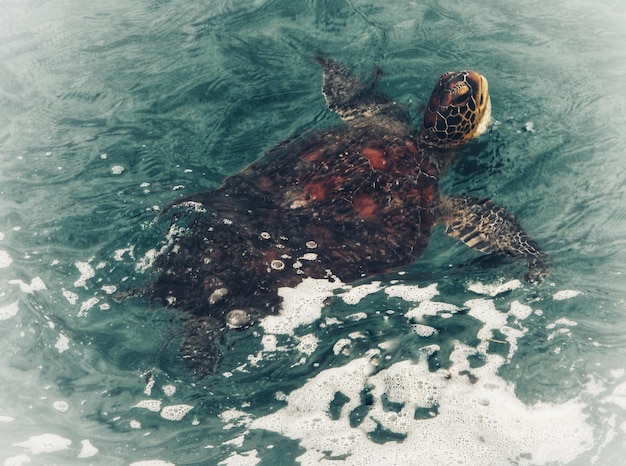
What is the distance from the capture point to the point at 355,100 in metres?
6.52

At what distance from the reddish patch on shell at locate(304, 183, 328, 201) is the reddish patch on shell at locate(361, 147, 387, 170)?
1.87 feet

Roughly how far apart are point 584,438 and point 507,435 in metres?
0.56

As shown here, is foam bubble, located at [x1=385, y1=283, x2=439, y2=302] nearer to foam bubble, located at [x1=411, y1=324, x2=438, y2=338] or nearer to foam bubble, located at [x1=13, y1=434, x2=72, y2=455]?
foam bubble, located at [x1=411, y1=324, x2=438, y2=338]

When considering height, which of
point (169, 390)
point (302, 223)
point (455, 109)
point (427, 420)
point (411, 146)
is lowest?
point (427, 420)

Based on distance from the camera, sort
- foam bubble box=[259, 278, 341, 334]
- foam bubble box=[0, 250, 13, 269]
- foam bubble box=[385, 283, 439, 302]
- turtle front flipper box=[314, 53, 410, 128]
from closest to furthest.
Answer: foam bubble box=[259, 278, 341, 334]
foam bubble box=[385, 283, 439, 302]
foam bubble box=[0, 250, 13, 269]
turtle front flipper box=[314, 53, 410, 128]

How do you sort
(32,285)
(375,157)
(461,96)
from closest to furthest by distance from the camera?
(32,285) < (375,157) < (461,96)

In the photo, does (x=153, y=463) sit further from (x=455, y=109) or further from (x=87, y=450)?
(x=455, y=109)

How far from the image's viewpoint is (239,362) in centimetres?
429

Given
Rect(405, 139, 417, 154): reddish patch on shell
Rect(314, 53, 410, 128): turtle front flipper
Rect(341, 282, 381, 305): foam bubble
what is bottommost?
Rect(341, 282, 381, 305): foam bubble

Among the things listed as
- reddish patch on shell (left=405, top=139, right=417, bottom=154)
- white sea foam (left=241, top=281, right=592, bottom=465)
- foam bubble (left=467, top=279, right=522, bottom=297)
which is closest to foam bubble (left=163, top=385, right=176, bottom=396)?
white sea foam (left=241, top=281, right=592, bottom=465)

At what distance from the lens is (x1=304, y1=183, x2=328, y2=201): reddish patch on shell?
5.15 meters

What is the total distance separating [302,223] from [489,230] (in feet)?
5.95

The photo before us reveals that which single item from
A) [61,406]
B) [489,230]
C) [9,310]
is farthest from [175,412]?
[489,230]

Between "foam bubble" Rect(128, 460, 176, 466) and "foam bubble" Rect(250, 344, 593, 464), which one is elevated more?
"foam bubble" Rect(250, 344, 593, 464)
